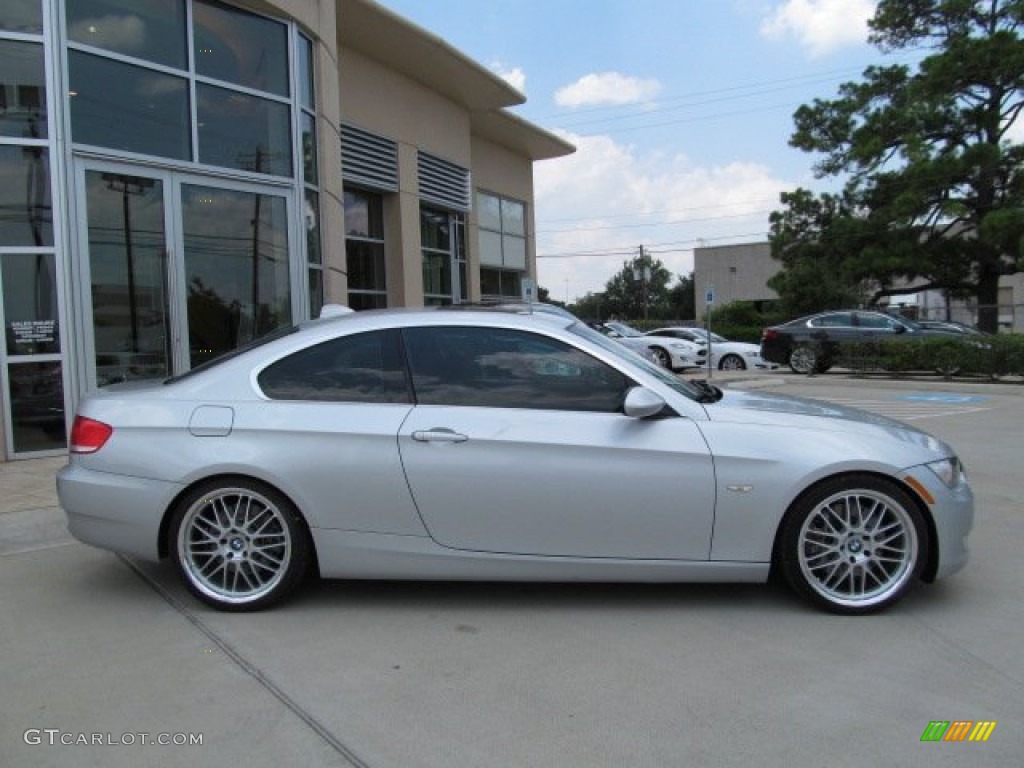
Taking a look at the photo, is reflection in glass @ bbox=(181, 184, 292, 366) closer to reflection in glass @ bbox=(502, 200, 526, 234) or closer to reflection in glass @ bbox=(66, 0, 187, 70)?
reflection in glass @ bbox=(66, 0, 187, 70)

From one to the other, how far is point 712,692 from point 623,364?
63.2 inches

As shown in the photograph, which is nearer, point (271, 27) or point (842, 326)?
point (271, 27)

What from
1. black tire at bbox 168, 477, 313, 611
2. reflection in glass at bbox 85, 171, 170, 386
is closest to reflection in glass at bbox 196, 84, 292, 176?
reflection in glass at bbox 85, 171, 170, 386

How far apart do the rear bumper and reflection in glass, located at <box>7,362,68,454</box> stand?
168 inches

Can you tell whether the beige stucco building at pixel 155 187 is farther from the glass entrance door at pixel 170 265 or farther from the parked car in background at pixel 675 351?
the parked car in background at pixel 675 351

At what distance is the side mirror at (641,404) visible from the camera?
159 inches

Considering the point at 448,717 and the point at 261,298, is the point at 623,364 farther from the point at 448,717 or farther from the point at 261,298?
the point at 261,298

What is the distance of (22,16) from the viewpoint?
8.02 metres

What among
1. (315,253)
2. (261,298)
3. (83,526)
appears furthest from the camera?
(315,253)

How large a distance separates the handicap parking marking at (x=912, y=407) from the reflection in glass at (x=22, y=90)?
33.2 ft

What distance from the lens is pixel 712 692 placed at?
3.35 m

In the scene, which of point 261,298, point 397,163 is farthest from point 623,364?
point 397,163

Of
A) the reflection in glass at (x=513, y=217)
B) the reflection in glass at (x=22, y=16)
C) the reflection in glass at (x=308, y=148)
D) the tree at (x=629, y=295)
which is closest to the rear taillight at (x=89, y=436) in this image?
the reflection in glass at (x=22, y=16)

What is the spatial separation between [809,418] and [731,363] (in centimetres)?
1937
